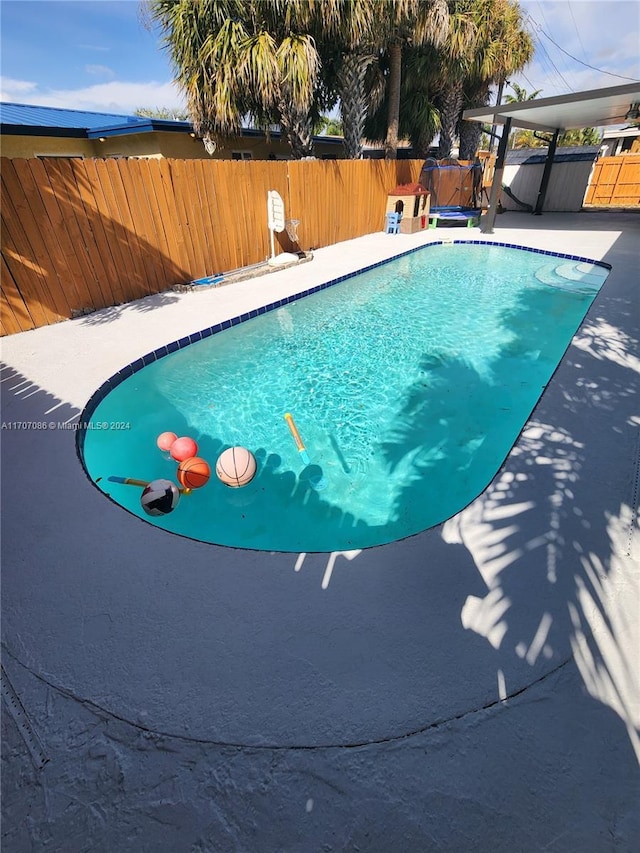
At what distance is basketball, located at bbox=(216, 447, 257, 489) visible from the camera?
141 inches

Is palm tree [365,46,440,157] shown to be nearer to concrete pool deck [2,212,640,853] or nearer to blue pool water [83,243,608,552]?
blue pool water [83,243,608,552]

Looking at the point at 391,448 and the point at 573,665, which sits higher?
the point at 573,665

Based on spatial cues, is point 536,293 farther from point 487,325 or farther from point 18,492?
point 18,492

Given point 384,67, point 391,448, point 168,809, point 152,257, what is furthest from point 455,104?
point 168,809

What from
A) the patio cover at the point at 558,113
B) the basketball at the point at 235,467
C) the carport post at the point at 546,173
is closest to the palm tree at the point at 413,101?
the patio cover at the point at 558,113

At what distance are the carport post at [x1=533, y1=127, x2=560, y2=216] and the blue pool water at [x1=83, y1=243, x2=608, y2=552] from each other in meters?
10.7

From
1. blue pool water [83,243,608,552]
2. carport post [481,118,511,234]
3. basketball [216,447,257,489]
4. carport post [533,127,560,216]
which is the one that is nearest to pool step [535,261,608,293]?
blue pool water [83,243,608,552]

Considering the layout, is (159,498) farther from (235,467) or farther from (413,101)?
(413,101)

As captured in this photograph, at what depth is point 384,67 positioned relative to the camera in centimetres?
1367

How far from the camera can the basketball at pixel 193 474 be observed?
11.5 feet

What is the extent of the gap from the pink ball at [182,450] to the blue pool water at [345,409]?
23 cm

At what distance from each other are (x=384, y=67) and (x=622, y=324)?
13.2 m

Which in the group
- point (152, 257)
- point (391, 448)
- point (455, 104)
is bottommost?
point (391, 448)

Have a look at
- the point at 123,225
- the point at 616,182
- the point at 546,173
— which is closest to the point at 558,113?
the point at 546,173
